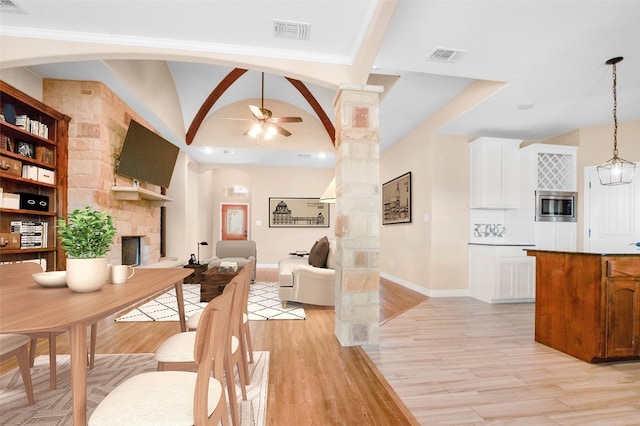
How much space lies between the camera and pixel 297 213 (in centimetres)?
880

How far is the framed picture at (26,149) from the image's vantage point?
350 centimetres

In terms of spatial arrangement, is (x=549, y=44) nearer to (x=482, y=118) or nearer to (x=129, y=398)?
(x=482, y=118)

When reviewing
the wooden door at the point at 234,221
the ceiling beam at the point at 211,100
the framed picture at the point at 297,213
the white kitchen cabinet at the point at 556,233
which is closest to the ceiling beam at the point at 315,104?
the ceiling beam at the point at 211,100

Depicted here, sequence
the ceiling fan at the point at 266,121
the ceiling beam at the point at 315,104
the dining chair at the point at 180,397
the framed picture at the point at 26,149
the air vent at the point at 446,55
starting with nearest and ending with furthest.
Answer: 1. the dining chair at the point at 180,397
2. the air vent at the point at 446,55
3. the framed picture at the point at 26,149
4. the ceiling fan at the point at 266,121
5. the ceiling beam at the point at 315,104

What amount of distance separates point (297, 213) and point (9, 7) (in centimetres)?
685

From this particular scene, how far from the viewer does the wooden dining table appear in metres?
1.06

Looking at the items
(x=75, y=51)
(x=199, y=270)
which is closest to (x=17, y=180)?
(x=75, y=51)

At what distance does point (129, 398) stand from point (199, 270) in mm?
4940

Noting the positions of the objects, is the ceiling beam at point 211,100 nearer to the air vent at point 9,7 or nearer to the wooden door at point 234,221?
the air vent at point 9,7

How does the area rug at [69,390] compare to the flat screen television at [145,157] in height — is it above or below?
below

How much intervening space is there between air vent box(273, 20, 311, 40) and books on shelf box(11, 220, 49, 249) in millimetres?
3463

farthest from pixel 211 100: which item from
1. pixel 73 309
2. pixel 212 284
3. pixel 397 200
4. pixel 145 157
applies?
pixel 73 309

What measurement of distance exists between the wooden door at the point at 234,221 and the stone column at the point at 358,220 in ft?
26.7

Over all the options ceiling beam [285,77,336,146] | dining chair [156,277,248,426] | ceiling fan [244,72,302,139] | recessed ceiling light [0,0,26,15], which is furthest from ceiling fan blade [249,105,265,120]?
dining chair [156,277,248,426]
